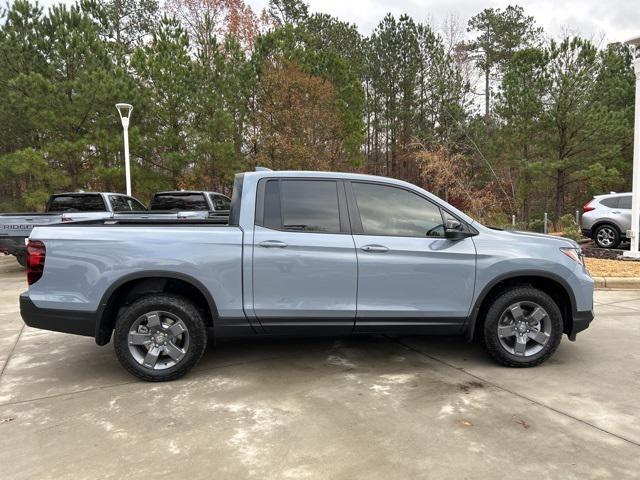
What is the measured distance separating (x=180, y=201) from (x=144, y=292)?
813cm

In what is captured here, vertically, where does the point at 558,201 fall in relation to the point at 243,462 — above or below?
above

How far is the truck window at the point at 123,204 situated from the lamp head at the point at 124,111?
3503mm

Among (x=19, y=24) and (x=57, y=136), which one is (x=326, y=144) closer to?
(x=57, y=136)

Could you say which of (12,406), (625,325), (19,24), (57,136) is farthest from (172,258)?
(19,24)

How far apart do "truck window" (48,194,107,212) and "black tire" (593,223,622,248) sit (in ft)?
41.3

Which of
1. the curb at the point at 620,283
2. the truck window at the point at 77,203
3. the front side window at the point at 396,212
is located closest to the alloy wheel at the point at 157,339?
the front side window at the point at 396,212

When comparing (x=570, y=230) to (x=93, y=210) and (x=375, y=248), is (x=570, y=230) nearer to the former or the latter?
(x=375, y=248)

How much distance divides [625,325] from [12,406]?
662cm

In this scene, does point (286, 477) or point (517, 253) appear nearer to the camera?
point (286, 477)

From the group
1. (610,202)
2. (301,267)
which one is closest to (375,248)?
(301,267)

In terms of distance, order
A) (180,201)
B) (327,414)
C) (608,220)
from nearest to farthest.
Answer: (327,414), (180,201), (608,220)

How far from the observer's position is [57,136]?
17.4 meters

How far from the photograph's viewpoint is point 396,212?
4301 mm

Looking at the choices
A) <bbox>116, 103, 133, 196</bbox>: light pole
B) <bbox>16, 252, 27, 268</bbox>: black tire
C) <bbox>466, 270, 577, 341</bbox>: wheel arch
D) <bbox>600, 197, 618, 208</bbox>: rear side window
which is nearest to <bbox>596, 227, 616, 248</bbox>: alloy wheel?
<bbox>600, 197, 618, 208</bbox>: rear side window
